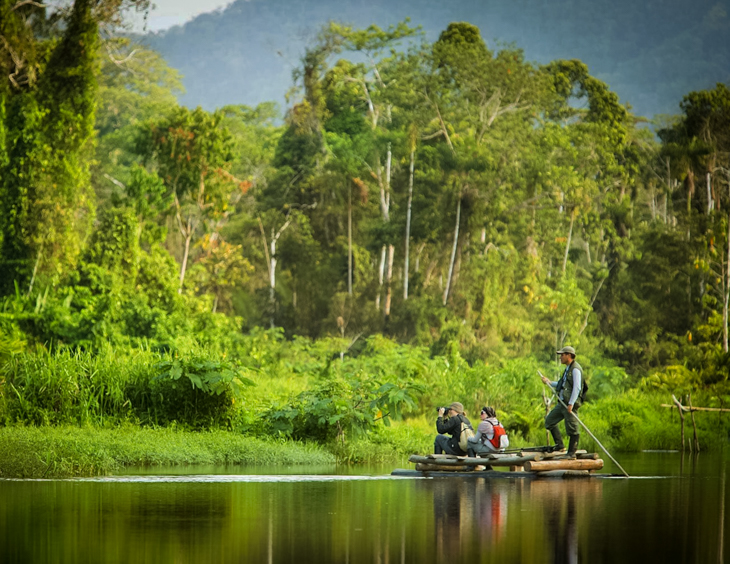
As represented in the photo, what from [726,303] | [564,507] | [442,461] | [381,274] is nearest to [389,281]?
[381,274]

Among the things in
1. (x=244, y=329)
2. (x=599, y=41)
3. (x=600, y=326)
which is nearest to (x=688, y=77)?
(x=599, y=41)

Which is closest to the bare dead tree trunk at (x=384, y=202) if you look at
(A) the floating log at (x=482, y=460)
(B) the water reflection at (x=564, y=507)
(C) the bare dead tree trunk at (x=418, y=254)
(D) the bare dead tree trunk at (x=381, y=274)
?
(D) the bare dead tree trunk at (x=381, y=274)

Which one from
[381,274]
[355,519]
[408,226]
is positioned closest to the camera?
[355,519]

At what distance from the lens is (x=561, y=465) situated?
13.8 m

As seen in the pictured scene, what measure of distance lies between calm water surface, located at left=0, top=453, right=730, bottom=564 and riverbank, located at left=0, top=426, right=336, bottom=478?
840 millimetres

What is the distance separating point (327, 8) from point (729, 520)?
→ 9427 cm

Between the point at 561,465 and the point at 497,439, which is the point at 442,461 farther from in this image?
the point at 561,465

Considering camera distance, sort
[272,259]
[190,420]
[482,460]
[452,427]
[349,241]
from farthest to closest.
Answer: [272,259], [349,241], [190,420], [452,427], [482,460]

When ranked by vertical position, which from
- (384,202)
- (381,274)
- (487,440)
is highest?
(384,202)

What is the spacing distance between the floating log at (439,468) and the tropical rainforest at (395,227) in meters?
8.73

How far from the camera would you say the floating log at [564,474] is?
13.7 meters

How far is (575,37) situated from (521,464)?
66.2 m

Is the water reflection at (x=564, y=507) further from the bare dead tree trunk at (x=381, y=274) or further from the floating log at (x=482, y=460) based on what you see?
the bare dead tree trunk at (x=381, y=274)

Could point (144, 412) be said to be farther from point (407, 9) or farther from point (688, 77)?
point (407, 9)
